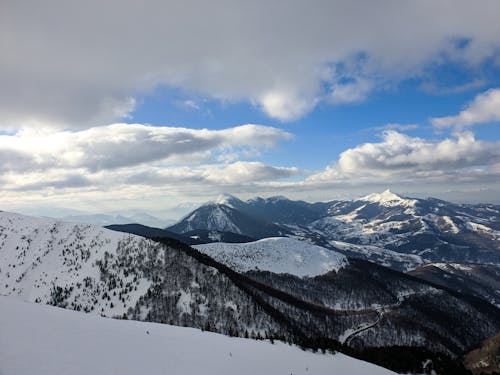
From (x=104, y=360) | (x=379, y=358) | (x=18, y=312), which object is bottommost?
(x=379, y=358)

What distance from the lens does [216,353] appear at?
43781mm

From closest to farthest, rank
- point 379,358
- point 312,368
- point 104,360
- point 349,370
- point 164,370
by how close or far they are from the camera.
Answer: point 104,360 < point 164,370 < point 312,368 < point 349,370 < point 379,358

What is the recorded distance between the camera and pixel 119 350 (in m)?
35.1

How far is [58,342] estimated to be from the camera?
31156 millimetres

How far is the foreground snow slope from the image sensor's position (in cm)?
2741

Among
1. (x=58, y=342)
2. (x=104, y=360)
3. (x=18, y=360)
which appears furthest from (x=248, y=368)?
(x=18, y=360)

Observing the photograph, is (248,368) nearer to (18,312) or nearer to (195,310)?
(18,312)

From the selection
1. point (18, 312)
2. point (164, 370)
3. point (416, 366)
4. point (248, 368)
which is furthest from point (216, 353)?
point (416, 366)

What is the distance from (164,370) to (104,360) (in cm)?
618

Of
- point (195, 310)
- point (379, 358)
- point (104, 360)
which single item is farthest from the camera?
point (195, 310)

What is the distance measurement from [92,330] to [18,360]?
1309cm

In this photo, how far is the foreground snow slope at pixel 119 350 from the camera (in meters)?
27.4

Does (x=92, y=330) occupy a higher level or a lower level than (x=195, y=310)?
higher

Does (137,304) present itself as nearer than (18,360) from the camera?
No
